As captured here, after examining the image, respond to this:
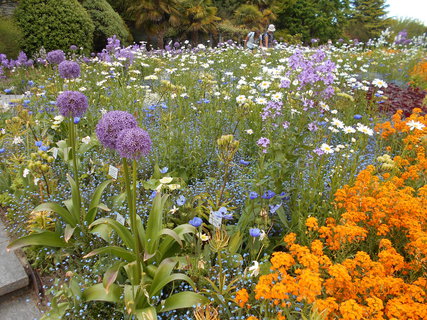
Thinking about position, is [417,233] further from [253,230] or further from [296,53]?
[296,53]

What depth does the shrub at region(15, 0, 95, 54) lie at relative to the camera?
8.76m

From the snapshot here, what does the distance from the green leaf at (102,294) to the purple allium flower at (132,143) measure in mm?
832

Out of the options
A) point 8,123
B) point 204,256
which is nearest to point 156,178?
point 204,256

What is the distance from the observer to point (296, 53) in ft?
10.7

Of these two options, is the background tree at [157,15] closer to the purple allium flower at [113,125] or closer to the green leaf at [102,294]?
the purple allium flower at [113,125]

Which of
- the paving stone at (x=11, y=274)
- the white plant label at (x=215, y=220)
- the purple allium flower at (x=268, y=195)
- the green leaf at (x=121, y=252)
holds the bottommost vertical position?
the paving stone at (x=11, y=274)

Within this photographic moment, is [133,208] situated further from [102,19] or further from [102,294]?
[102,19]

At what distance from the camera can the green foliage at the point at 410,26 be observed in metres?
28.1

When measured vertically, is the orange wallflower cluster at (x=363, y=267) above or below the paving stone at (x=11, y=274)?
above

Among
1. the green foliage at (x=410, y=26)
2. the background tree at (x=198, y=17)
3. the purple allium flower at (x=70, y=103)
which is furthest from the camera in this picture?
the green foliage at (x=410, y=26)

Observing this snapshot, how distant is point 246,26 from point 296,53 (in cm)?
1955

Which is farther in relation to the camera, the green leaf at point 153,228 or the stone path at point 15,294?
the stone path at point 15,294

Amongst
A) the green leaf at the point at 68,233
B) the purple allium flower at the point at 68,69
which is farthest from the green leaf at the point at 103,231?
the purple allium flower at the point at 68,69

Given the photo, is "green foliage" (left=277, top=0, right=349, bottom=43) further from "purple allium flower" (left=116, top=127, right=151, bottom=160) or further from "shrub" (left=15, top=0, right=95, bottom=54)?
"purple allium flower" (left=116, top=127, right=151, bottom=160)
